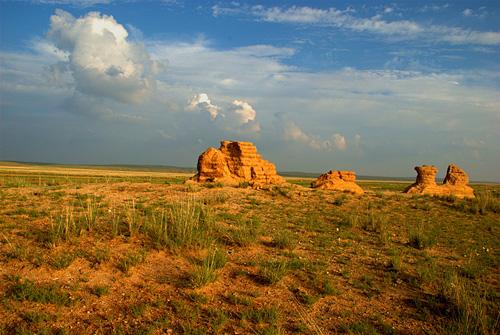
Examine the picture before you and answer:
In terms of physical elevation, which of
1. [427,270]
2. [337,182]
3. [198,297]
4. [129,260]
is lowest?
[198,297]

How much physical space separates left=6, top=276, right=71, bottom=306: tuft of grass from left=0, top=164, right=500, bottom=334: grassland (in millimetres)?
26

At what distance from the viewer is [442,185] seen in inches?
1264

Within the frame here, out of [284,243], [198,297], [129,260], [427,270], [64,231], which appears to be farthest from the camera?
[284,243]

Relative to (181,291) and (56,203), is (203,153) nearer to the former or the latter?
(56,203)

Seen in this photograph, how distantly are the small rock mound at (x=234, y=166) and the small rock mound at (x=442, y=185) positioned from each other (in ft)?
39.8

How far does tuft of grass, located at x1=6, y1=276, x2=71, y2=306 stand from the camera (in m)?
6.36

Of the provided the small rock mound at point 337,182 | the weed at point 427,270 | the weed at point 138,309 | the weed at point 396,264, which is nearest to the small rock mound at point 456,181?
the small rock mound at point 337,182

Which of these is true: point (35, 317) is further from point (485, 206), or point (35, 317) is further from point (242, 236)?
point (485, 206)

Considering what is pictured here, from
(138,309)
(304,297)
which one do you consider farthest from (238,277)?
(138,309)

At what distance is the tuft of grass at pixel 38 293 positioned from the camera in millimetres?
6363

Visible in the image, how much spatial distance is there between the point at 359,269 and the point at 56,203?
1117 cm

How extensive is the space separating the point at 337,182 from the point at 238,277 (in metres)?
21.0

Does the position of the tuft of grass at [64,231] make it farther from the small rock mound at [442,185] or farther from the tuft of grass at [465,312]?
the small rock mound at [442,185]

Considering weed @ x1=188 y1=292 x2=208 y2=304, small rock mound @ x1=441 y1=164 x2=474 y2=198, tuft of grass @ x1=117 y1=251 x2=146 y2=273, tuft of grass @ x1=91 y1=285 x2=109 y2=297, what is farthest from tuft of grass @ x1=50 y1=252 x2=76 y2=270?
small rock mound @ x1=441 y1=164 x2=474 y2=198
